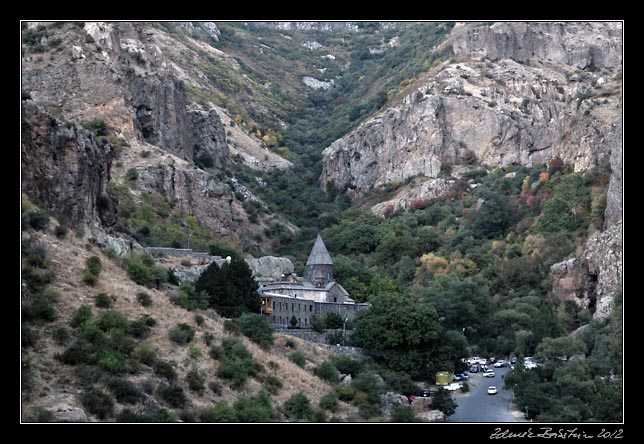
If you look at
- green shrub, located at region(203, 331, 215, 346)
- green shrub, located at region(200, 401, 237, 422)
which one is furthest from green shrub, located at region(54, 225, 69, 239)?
green shrub, located at region(200, 401, 237, 422)

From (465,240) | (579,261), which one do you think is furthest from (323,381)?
(465,240)

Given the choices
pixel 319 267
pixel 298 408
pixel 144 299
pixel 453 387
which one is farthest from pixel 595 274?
pixel 144 299

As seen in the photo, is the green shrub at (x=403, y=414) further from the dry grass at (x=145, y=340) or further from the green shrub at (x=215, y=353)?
the green shrub at (x=215, y=353)

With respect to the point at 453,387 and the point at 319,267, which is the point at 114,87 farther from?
the point at 453,387

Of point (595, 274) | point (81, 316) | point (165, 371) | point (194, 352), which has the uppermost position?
point (595, 274)

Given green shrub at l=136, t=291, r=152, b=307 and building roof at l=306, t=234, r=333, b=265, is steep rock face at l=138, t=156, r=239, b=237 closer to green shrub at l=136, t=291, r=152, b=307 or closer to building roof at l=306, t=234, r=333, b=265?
building roof at l=306, t=234, r=333, b=265

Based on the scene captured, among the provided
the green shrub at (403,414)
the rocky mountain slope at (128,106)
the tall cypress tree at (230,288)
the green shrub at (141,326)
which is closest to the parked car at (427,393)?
the green shrub at (403,414)

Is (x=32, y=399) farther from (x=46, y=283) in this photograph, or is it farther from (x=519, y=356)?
(x=519, y=356)
